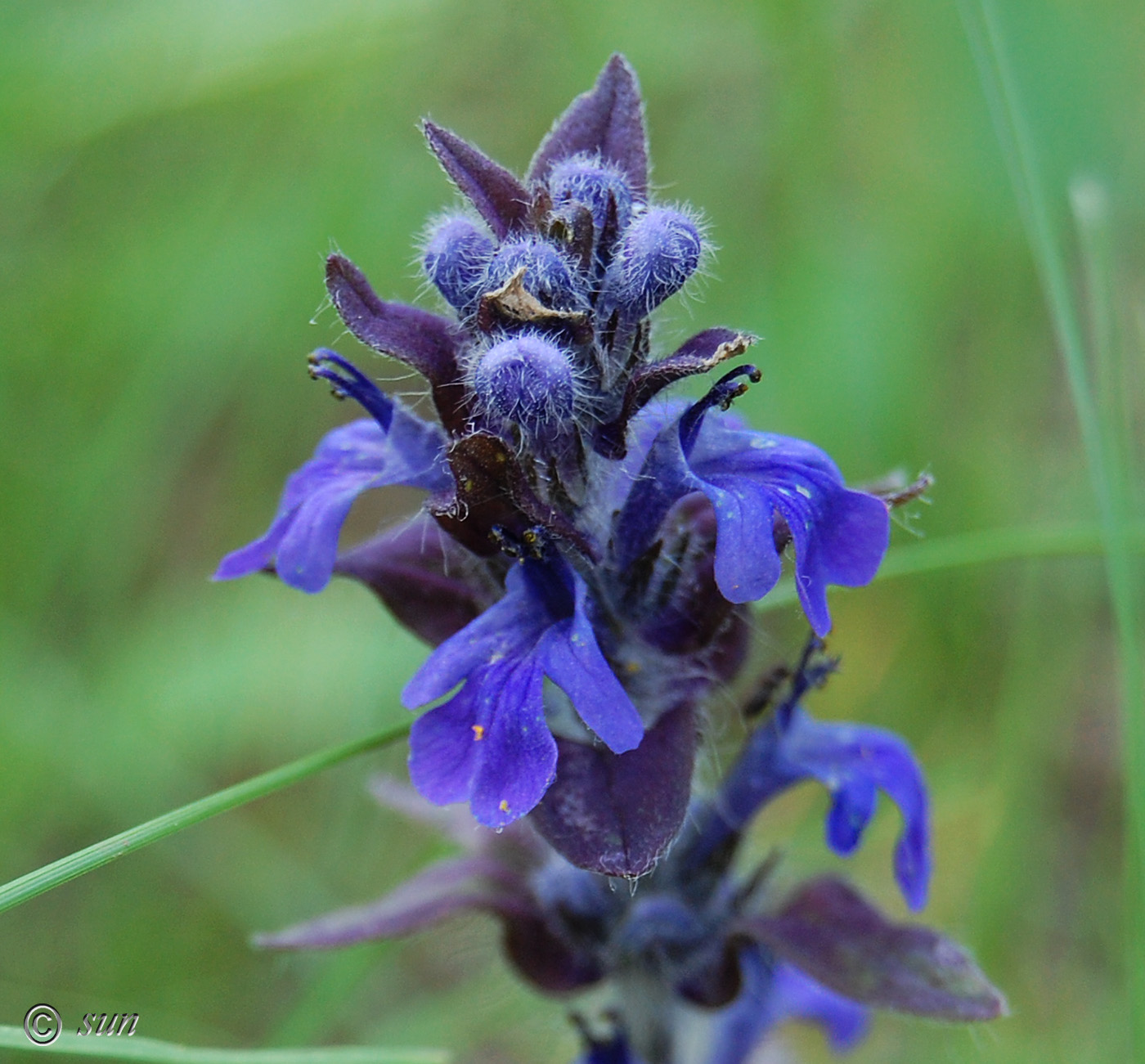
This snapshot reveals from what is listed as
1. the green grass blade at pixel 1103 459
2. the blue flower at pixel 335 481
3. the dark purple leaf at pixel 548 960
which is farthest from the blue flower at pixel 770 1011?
the blue flower at pixel 335 481

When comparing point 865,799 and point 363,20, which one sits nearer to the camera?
point 865,799

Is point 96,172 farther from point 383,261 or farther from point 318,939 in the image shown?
point 318,939

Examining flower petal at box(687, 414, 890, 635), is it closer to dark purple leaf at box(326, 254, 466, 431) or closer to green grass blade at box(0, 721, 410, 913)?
dark purple leaf at box(326, 254, 466, 431)

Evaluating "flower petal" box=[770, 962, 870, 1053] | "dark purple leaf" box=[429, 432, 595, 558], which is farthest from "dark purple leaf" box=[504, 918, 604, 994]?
"dark purple leaf" box=[429, 432, 595, 558]

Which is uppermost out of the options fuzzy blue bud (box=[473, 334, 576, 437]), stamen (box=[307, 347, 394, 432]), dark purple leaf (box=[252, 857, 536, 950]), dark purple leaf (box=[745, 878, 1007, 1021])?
stamen (box=[307, 347, 394, 432])

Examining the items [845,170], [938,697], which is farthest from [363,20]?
[938,697]

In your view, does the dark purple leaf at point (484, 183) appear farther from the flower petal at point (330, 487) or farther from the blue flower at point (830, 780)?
the blue flower at point (830, 780)
